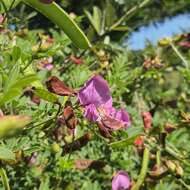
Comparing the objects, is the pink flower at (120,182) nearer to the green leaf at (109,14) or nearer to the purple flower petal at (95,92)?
the purple flower petal at (95,92)

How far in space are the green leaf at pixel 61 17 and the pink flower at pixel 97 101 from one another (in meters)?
0.07

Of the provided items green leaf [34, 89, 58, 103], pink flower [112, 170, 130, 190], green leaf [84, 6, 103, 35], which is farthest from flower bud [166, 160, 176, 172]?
green leaf [84, 6, 103, 35]

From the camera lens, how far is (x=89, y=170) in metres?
Result: 1.49

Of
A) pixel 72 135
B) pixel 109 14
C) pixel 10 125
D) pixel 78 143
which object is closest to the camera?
pixel 10 125

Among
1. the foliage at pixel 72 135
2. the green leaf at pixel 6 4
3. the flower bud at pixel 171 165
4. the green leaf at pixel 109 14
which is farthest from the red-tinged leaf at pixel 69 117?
the green leaf at pixel 109 14

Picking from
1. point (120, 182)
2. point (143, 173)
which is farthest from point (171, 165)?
point (120, 182)

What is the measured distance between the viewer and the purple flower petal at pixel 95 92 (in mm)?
714

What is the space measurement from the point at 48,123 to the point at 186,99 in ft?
4.51

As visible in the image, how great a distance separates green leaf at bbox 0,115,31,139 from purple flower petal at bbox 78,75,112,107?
27 cm

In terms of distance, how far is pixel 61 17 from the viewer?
25.3 inches

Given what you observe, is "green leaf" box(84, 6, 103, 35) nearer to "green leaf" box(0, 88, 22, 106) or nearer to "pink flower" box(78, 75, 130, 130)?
"pink flower" box(78, 75, 130, 130)

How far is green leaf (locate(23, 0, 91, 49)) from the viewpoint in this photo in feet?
2.08

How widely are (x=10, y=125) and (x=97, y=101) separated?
32 cm

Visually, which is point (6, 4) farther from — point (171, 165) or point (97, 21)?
point (97, 21)
